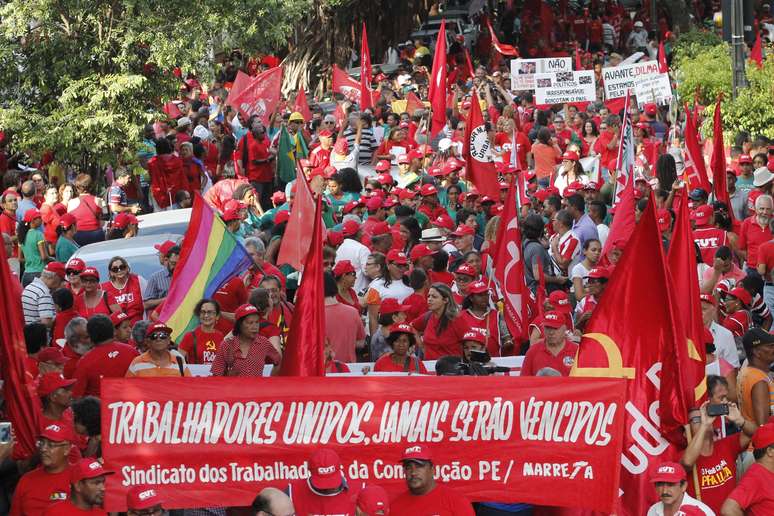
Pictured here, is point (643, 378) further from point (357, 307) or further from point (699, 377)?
point (357, 307)

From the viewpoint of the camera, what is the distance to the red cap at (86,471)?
25.5 feet

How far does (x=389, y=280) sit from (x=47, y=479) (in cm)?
489

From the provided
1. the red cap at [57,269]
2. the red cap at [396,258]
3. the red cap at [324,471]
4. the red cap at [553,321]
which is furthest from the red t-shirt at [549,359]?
the red cap at [57,269]

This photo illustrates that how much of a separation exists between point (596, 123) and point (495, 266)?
10.4 metres

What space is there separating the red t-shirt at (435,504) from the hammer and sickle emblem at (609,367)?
3.71ft

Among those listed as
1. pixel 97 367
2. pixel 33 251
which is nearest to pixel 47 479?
pixel 97 367

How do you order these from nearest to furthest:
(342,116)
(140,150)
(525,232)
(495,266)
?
(495,266)
(525,232)
(140,150)
(342,116)

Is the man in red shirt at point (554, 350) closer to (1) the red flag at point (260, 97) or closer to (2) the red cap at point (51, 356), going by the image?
(2) the red cap at point (51, 356)

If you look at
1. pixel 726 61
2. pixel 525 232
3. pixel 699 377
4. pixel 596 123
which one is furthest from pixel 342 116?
pixel 699 377

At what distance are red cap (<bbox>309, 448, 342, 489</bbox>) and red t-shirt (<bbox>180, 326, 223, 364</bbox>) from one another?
3.29 meters

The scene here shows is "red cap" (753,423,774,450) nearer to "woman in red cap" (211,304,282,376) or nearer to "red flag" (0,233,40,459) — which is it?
"woman in red cap" (211,304,282,376)

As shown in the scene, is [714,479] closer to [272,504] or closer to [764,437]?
[764,437]

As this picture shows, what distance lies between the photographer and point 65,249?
14906mm

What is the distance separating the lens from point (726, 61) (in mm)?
24359
